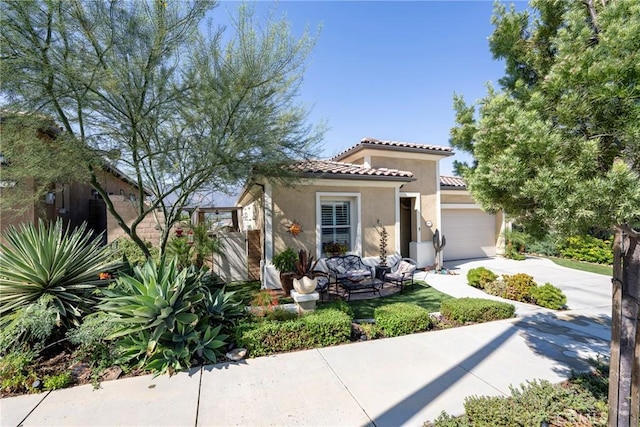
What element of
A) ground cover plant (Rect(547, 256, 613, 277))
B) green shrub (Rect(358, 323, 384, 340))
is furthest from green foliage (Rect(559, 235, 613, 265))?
green shrub (Rect(358, 323, 384, 340))

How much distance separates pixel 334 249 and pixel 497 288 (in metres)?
5.56

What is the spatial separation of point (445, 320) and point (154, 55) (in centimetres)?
860

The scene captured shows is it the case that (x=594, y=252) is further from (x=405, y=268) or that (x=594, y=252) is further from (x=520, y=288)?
(x=405, y=268)

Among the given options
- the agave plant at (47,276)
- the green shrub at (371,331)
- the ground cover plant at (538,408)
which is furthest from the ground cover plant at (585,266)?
the agave plant at (47,276)

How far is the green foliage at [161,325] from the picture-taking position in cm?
454

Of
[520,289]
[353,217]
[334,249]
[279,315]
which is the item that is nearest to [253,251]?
[334,249]

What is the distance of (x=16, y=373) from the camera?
13.5 feet

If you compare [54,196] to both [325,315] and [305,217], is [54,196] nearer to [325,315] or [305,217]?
[305,217]

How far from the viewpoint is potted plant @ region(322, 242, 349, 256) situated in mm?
10273

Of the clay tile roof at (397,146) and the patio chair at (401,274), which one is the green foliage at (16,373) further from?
the clay tile roof at (397,146)

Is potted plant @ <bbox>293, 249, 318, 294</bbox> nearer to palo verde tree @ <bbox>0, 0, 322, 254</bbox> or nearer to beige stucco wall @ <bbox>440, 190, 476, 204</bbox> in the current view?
palo verde tree @ <bbox>0, 0, 322, 254</bbox>

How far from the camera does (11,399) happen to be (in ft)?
12.6

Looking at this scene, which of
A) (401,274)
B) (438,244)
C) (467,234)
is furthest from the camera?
(467,234)

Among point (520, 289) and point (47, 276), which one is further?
point (520, 289)
